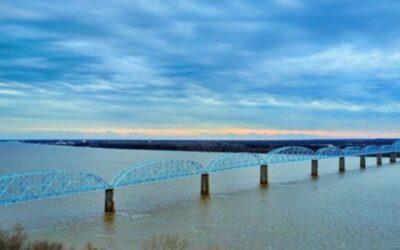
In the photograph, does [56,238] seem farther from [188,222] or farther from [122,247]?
[188,222]

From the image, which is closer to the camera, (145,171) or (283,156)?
(145,171)

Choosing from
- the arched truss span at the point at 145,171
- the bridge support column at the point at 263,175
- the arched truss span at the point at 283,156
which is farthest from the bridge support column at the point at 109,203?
the arched truss span at the point at 283,156

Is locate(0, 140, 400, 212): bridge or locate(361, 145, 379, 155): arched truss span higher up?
locate(361, 145, 379, 155): arched truss span

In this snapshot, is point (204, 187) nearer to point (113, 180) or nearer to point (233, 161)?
point (113, 180)

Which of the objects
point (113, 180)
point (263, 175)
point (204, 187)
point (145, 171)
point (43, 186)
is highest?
point (145, 171)

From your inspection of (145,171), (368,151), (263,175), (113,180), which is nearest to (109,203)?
(113,180)

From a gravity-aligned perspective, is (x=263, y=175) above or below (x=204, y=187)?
above

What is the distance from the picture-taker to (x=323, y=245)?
2816 cm

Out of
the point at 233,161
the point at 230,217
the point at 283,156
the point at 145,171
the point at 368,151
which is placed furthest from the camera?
the point at 368,151

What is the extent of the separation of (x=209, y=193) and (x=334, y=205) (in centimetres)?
1434

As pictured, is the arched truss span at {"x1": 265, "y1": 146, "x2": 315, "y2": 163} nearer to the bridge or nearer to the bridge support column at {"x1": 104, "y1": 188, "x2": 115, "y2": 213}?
the bridge

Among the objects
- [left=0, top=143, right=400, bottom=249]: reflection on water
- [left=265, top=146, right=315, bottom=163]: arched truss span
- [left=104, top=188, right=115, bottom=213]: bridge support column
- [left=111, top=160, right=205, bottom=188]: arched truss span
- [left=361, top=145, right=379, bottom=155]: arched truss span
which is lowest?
[left=0, top=143, right=400, bottom=249]: reflection on water

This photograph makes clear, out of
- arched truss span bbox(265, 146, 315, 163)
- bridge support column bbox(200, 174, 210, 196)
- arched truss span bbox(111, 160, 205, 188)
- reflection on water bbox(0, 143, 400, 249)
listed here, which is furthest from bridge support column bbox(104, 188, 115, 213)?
arched truss span bbox(265, 146, 315, 163)

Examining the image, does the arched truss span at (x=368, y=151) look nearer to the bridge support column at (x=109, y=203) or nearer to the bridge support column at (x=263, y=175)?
the bridge support column at (x=263, y=175)
